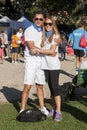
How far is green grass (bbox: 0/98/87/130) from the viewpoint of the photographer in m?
7.16

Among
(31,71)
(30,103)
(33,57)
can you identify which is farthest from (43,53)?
(30,103)

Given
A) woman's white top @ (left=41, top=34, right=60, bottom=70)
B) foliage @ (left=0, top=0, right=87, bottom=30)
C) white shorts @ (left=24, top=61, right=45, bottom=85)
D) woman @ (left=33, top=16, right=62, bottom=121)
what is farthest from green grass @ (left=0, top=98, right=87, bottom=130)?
foliage @ (left=0, top=0, right=87, bottom=30)

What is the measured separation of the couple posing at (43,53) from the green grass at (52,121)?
249mm

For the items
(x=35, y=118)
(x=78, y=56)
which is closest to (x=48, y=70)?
(x=35, y=118)

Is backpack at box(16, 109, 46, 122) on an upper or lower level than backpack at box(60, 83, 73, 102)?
upper

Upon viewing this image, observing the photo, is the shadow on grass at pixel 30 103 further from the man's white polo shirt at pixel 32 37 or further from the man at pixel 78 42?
the man at pixel 78 42

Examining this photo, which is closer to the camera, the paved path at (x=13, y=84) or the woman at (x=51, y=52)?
the woman at (x=51, y=52)

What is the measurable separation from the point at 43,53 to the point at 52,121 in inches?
46.5

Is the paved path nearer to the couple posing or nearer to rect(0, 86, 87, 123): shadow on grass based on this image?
rect(0, 86, 87, 123): shadow on grass

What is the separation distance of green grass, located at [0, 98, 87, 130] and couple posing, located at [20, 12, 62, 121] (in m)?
0.25

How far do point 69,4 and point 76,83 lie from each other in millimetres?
33701

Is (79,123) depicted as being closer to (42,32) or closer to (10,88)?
(42,32)

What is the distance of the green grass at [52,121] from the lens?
7.16 meters

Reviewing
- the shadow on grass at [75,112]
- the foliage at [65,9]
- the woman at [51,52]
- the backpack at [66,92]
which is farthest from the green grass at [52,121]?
the foliage at [65,9]
